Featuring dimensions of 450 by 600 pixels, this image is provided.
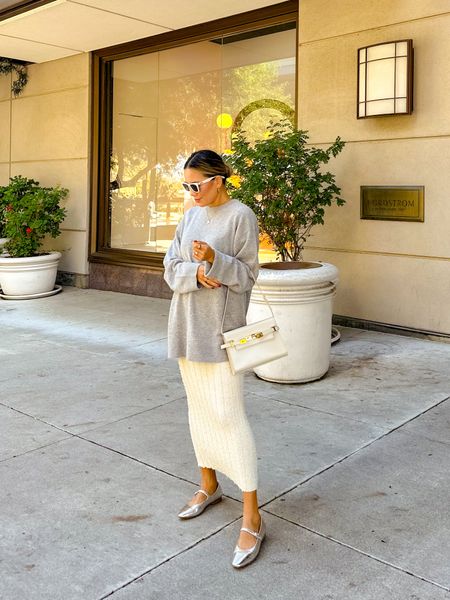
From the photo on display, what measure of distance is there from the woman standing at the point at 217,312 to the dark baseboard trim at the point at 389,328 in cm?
425

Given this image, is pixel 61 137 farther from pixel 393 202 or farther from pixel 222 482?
pixel 222 482

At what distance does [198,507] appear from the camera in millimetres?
3070

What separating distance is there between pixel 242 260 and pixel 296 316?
8.00 ft

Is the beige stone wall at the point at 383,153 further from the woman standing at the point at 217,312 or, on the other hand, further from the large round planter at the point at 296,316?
the woman standing at the point at 217,312

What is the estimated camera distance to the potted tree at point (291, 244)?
5.17 m

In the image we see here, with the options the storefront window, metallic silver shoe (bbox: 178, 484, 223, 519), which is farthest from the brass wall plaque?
metallic silver shoe (bbox: 178, 484, 223, 519)

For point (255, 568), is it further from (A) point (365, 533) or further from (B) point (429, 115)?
(B) point (429, 115)

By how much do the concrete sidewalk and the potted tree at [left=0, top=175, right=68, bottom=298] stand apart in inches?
148

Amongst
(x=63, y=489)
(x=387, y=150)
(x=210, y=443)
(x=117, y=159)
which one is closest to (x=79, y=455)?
(x=63, y=489)

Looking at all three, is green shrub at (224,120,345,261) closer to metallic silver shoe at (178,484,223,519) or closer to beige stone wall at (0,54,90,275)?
metallic silver shoe at (178,484,223,519)

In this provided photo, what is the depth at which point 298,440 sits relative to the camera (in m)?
4.02

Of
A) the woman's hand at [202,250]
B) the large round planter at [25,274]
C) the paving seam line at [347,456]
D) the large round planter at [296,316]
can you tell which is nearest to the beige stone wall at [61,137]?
the large round planter at [25,274]

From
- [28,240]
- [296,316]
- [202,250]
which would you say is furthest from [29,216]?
[202,250]

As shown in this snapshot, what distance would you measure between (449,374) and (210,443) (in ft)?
10.3
